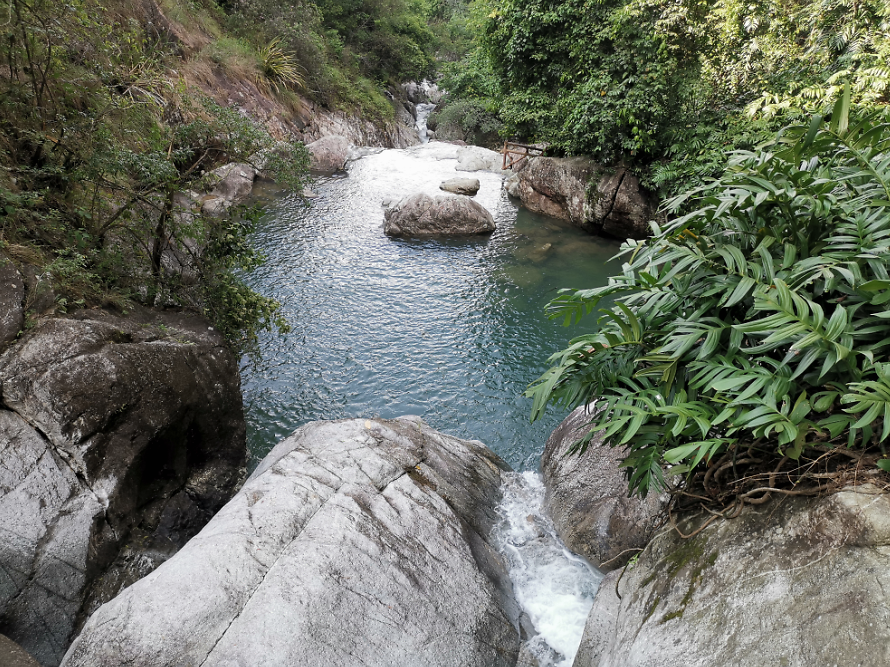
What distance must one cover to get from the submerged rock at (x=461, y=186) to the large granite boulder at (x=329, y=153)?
490cm

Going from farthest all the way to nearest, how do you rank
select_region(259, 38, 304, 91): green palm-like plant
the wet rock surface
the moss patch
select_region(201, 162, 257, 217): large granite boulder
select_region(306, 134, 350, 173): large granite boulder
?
select_region(259, 38, 304, 91): green palm-like plant → select_region(306, 134, 350, 173): large granite boulder → select_region(201, 162, 257, 217): large granite boulder → the wet rock surface → the moss patch

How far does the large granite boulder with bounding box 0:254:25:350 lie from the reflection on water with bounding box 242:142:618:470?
3.07m

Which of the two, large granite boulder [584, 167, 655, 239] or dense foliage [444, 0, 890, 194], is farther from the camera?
large granite boulder [584, 167, 655, 239]

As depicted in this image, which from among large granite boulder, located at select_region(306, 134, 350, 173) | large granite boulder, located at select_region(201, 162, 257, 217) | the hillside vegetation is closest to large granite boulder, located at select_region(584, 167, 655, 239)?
the hillside vegetation

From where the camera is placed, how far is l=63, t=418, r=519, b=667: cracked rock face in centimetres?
295

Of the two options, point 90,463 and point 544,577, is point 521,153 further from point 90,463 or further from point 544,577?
point 90,463

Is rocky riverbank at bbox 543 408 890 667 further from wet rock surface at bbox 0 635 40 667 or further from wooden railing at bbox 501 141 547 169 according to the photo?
wooden railing at bbox 501 141 547 169

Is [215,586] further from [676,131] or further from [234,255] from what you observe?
[676,131]

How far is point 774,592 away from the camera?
84.7 inches

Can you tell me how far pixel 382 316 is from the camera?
9609mm

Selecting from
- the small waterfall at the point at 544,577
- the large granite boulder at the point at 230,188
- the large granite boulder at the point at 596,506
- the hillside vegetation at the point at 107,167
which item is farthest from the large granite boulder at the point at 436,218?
the small waterfall at the point at 544,577

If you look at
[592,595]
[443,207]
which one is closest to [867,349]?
[592,595]

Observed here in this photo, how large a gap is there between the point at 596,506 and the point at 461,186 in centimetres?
1287

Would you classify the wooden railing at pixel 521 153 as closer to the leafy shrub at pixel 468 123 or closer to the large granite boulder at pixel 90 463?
the leafy shrub at pixel 468 123
